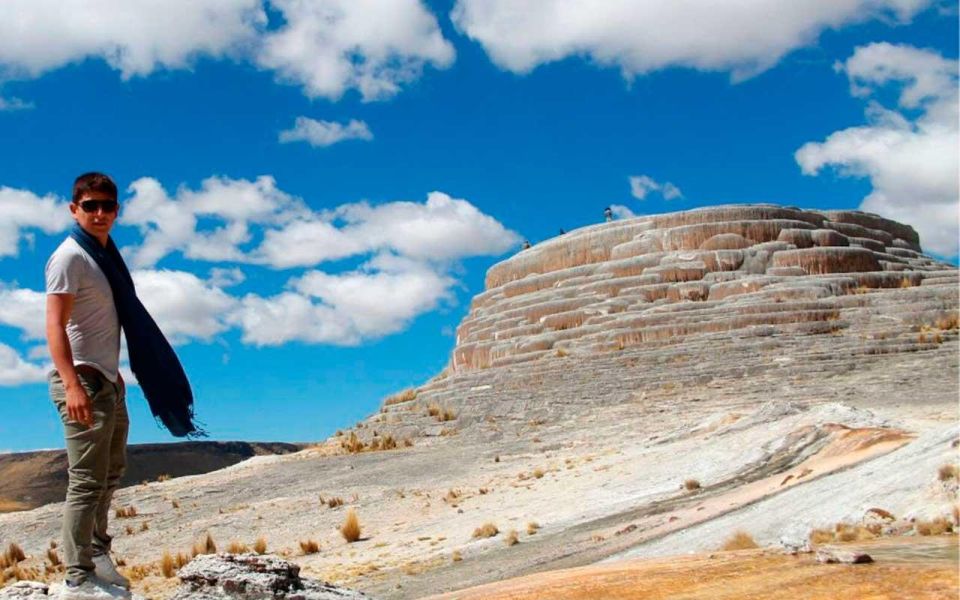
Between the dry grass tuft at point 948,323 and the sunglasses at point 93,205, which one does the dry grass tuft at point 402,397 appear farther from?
the sunglasses at point 93,205

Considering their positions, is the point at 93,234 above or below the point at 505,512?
above

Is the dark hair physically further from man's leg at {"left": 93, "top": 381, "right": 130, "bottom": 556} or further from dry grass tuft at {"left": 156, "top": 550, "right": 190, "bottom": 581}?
dry grass tuft at {"left": 156, "top": 550, "right": 190, "bottom": 581}

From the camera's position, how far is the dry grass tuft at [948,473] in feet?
24.0

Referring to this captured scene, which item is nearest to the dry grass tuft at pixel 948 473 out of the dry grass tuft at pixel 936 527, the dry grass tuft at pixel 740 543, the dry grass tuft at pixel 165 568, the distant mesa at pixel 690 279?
the dry grass tuft at pixel 936 527

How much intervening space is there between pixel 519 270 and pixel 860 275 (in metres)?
11.3

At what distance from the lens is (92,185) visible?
506 cm

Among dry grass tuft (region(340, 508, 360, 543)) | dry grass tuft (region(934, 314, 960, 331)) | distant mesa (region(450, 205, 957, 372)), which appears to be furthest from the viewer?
distant mesa (region(450, 205, 957, 372))

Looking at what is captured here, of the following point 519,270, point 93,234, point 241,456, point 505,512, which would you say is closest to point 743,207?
point 519,270

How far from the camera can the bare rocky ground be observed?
9.80 metres

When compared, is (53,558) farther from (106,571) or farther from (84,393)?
(84,393)

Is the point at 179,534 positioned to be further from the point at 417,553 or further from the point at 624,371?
the point at 624,371

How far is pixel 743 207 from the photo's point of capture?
30.9 m

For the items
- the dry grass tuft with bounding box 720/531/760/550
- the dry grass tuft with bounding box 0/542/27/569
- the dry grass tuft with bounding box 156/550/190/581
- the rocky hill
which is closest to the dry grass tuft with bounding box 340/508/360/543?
the dry grass tuft with bounding box 156/550/190/581

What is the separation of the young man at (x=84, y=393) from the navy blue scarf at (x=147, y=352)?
0.19 feet
